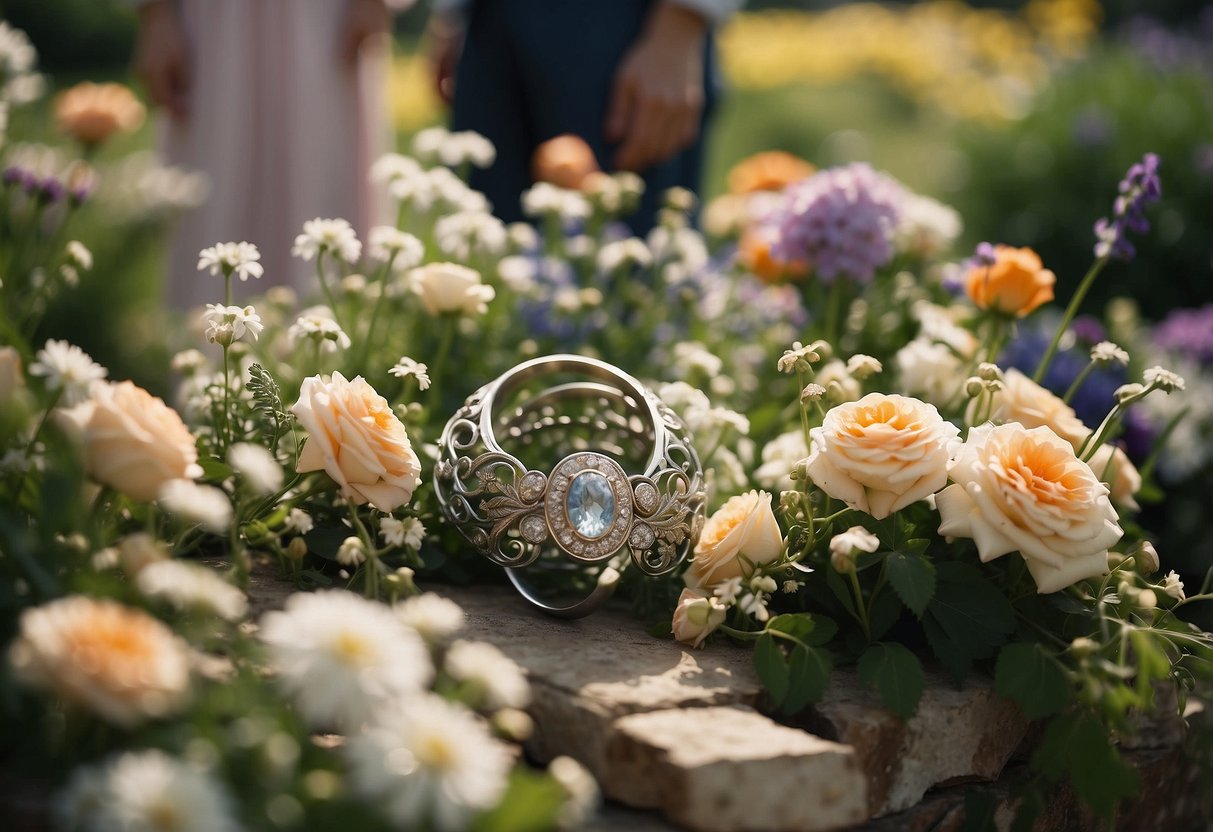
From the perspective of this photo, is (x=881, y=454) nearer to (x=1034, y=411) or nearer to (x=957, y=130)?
(x=1034, y=411)

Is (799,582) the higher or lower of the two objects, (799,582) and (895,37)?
the lower

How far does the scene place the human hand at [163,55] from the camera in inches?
107

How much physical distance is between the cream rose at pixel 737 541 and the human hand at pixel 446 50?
6.31 feet

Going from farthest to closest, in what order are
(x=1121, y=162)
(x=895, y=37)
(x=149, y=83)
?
1. (x=895, y=37)
2. (x=1121, y=162)
3. (x=149, y=83)

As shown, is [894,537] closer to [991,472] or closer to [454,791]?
[991,472]

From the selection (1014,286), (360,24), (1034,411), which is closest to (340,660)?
(1034,411)

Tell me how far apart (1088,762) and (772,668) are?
36 cm

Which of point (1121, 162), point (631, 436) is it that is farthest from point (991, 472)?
point (1121, 162)

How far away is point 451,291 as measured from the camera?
1.66 m

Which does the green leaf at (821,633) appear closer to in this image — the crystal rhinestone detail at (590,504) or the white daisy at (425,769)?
the crystal rhinestone detail at (590,504)

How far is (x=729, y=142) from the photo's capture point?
22.9 ft

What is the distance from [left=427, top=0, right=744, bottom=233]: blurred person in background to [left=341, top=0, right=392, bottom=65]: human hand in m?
0.17

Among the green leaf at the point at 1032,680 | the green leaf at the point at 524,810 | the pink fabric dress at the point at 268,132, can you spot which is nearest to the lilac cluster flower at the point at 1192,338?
the green leaf at the point at 1032,680

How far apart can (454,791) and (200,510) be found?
33 centimetres
